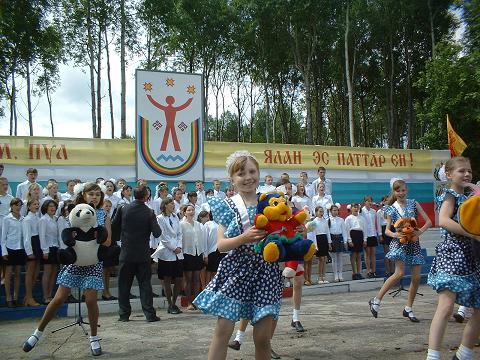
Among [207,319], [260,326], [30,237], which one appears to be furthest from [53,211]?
[260,326]

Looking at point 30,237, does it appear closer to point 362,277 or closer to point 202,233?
point 202,233

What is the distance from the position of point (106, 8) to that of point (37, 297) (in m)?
20.3

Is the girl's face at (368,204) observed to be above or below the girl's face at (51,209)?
below

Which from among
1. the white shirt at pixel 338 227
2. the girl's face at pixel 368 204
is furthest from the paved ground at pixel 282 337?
the girl's face at pixel 368 204

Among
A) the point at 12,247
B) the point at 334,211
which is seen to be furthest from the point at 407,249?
the point at 12,247

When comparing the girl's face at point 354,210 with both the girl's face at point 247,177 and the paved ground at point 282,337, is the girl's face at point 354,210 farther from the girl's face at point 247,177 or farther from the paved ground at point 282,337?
the girl's face at point 247,177

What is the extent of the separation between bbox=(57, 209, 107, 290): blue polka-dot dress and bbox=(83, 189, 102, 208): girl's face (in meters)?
0.71

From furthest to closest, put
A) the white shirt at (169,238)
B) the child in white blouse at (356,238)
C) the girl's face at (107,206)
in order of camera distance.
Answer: the child in white blouse at (356,238)
the girl's face at (107,206)
the white shirt at (169,238)

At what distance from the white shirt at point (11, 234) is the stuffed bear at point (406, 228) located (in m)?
6.29

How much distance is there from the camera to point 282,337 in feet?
19.2

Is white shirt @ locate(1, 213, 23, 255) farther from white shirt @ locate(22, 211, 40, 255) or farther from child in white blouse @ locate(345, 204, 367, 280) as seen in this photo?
child in white blouse @ locate(345, 204, 367, 280)

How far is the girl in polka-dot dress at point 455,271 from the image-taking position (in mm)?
3947

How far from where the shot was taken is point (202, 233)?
927 cm

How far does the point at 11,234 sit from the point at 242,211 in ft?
21.3
